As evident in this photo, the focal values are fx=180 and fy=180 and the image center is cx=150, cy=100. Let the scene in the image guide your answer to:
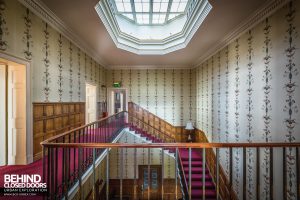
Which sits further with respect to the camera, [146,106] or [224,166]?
[146,106]

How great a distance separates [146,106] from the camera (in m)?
10.5

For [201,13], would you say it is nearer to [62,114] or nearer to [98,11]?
[98,11]

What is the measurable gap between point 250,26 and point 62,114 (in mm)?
5454

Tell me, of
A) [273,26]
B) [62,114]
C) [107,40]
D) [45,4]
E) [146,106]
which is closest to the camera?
[273,26]

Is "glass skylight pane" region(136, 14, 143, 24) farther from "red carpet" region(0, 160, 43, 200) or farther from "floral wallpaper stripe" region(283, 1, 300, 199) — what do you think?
"red carpet" region(0, 160, 43, 200)

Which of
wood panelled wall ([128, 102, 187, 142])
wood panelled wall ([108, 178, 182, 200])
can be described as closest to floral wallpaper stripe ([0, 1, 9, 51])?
wood panelled wall ([128, 102, 187, 142])

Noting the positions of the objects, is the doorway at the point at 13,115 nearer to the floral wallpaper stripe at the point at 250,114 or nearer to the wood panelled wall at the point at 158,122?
the floral wallpaper stripe at the point at 250,114

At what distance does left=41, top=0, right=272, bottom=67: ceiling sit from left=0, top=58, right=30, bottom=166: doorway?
1.71m

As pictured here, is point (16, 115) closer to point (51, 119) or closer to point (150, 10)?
point (51, 119)

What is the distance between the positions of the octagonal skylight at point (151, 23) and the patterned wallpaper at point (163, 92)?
8.68 feet

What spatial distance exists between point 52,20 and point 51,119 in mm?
2466

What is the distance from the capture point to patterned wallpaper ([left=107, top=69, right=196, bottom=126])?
10469 mm

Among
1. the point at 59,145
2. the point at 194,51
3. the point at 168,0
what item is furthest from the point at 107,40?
the point at 59,145

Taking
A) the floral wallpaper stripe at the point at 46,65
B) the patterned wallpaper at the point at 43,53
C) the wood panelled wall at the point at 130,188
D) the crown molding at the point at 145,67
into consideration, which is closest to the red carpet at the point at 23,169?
the patterned wallpaper at the point at 43,53
